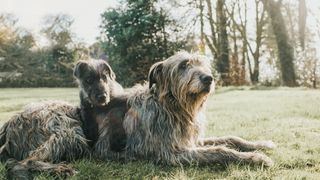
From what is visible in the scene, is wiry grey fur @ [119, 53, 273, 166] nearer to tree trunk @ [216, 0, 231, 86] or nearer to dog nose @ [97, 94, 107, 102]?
dog nose @ [97, 94, 107, 102]

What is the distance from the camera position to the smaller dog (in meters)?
5.53

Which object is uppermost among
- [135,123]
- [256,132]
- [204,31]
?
[204,31]

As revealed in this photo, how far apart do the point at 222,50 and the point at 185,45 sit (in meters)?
3.54

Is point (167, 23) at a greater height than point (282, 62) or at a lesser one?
greater

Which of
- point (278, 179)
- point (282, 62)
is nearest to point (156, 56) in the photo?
point (282, 62)

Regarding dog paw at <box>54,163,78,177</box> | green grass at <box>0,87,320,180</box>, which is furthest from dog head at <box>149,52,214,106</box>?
dog paw at <box>54,163,78,177</box>

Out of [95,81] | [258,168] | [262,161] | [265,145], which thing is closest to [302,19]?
[265,145]

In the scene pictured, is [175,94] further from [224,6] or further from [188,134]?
[224,6]

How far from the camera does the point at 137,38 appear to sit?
2175 centimetres

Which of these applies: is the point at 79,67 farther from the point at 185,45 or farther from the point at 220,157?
the point at 185,45

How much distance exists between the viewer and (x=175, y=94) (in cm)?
511

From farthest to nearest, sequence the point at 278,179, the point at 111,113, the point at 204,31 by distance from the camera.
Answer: the point at 204,31
the point at 111,113
the point at 278,179

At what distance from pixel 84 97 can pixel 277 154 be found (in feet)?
7.75

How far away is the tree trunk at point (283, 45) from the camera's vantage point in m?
23.4
